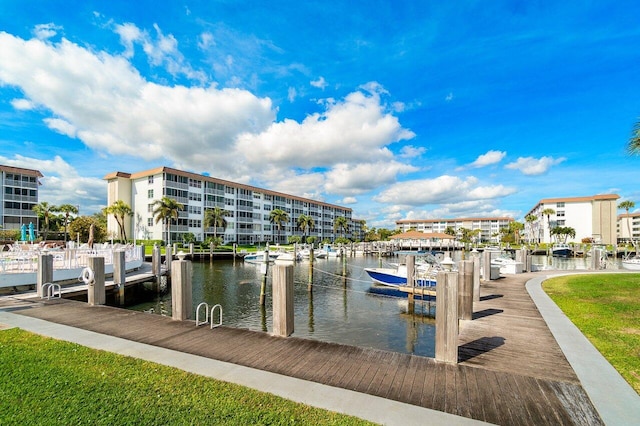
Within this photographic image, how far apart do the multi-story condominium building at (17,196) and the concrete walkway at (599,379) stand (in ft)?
259

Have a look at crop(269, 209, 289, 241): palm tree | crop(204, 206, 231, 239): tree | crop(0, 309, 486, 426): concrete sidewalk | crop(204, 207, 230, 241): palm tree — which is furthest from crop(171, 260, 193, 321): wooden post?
crop(269, 209, 289, 241): palm tree

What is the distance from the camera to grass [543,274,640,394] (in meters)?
6.55

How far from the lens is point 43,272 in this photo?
12984mm

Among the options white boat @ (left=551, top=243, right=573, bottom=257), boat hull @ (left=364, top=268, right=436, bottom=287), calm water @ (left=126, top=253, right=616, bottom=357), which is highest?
boat hull @ (left=364, top=268, right=436, bottom=287)

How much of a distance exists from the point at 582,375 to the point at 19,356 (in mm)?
10979

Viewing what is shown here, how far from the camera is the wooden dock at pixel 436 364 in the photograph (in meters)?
4.73

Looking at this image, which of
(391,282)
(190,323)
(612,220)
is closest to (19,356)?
(190,323)

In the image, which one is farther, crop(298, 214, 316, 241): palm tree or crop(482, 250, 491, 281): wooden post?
crop(298, 214, 316, 241): palm tree

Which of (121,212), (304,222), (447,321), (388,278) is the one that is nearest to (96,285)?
(447,321)

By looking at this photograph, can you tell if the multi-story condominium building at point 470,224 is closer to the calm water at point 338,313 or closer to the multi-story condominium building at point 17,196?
the calm water at point 338,313

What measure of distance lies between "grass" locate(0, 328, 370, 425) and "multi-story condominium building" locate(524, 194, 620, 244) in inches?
4615

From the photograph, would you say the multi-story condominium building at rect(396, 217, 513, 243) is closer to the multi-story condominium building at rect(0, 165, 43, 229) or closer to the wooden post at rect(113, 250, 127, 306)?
the multi-story condominium building at rect(0, 165, 43, 229)

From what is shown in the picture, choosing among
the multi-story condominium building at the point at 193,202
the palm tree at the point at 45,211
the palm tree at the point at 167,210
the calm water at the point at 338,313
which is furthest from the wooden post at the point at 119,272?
the palm tree at the point at 45,211

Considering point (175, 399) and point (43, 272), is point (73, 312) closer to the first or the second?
point (43, 272)
